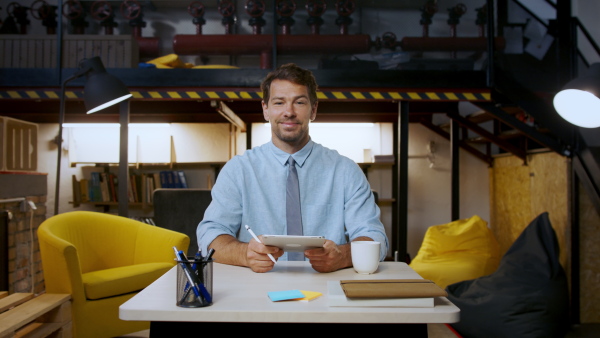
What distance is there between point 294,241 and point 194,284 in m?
0.30

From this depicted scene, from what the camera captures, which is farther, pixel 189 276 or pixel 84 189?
pixel 84 189

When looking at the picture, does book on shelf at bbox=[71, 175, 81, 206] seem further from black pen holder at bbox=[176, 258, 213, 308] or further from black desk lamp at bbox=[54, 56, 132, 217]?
black pen holder at bbox=[176, 258, 213, 308]

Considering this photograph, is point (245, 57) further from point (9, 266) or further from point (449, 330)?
point (449, 330)

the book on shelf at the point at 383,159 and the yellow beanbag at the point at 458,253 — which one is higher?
the book on shelf at the point at 383,159

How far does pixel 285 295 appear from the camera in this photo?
41.1 inches

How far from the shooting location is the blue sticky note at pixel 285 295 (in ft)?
3.37

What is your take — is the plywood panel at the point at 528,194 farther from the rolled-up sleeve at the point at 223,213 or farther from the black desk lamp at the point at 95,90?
the black desk lamp at the point at 95,90

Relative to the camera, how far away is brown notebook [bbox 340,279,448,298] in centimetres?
98

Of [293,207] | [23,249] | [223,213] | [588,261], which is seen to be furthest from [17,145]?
[588,261]

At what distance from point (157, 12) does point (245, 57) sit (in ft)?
4.08

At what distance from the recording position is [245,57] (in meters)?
5.97

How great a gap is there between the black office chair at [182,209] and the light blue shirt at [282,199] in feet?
7.25

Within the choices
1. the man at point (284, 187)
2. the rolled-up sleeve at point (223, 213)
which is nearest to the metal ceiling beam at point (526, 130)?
the man at point (284, 187)

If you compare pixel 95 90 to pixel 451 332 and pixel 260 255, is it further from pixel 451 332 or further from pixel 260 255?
pixel 451 332
